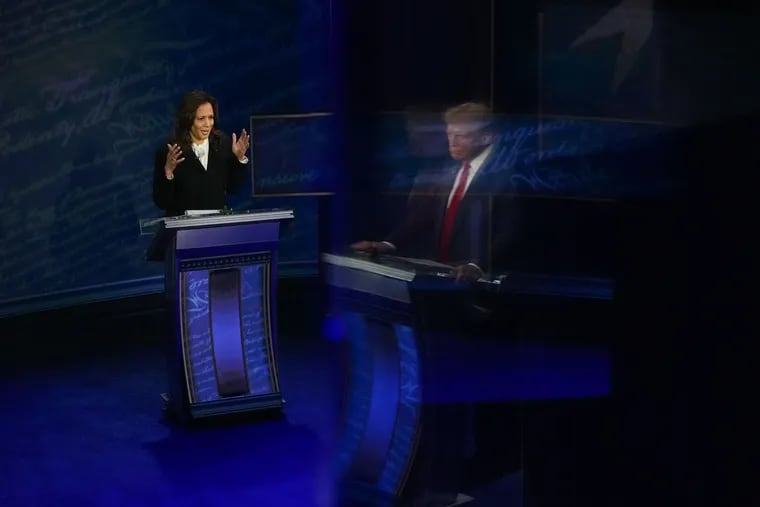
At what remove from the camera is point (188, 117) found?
14.1ft

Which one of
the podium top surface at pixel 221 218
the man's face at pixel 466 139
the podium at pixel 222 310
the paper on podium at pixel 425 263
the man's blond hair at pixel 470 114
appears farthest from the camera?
the podium at pixel 222 310

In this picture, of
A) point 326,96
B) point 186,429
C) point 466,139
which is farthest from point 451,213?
point 326,96

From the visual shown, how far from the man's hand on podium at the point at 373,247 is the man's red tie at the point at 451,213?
0.13 meters

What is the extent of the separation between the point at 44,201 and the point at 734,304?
571 centimetres

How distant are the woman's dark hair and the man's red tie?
2197mm

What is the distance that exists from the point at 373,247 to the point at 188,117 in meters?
2.17

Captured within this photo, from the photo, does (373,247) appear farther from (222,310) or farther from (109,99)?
(109,99)

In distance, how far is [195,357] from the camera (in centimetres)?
410

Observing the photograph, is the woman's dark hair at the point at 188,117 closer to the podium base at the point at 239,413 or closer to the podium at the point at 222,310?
the podium at the point at 222,310

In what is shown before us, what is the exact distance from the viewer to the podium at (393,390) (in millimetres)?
2336

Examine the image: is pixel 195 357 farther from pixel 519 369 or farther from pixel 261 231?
pixel 519 369

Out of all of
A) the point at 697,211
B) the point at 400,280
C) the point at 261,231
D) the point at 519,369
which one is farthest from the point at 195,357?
the point at 697,211

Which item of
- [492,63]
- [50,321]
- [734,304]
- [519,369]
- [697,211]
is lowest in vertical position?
[50,321]

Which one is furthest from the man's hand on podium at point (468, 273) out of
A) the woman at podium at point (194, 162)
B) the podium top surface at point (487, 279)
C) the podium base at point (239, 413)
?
the woman at podium at point (194, 162)
